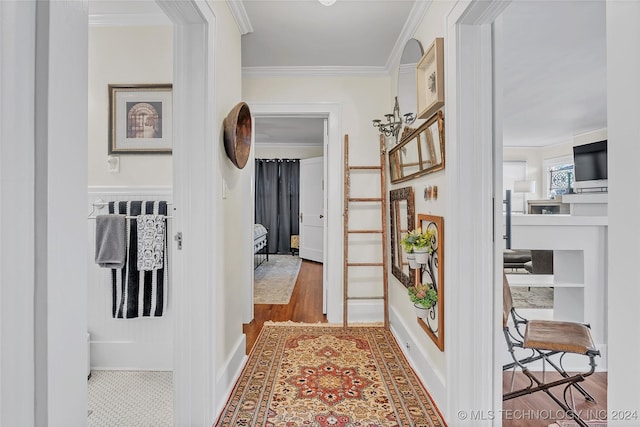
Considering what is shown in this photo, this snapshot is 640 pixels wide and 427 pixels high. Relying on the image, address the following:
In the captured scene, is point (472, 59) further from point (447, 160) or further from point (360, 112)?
point (360, 112)

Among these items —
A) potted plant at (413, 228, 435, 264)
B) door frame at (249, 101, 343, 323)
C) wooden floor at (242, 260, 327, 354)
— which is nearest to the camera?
potted plant at (413, 228, 435, 264)

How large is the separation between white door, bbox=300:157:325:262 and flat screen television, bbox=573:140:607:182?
13.4 ft

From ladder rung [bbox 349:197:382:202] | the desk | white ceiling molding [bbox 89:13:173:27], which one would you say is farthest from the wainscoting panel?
the desk

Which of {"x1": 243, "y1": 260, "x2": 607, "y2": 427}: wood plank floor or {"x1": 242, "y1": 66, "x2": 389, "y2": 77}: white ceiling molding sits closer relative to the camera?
{"x1": 243, "y1": 260, "x2": 607, "y2": 427}: wood plank floor

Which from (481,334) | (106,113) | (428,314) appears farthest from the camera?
(106,113)

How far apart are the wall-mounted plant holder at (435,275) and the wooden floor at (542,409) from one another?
20.7 inches

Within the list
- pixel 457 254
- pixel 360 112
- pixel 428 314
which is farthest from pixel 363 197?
pixel 457 254

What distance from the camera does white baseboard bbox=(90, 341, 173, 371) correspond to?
2338 mm

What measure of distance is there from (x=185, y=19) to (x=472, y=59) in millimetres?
1391

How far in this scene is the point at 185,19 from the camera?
5.46 feet

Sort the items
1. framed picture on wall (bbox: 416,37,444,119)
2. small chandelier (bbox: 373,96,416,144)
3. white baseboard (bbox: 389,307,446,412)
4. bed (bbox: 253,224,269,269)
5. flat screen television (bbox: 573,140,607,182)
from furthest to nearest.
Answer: bed (bbox: 253,224,269,269)
flat screen television (bbox: 573,140,607,182)
small chandelier (bbox: 373,96,416,144)
white baseboard (bbox: 389,307,446,412)
framed picture on wall (bbox: 416,37,444,119)

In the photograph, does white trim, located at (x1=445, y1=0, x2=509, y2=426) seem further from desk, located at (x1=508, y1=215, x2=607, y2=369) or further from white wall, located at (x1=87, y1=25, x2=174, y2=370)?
white wall, located at (x1=87, y1=25, x2=174, y2=370)

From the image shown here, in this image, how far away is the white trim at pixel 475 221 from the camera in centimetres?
163

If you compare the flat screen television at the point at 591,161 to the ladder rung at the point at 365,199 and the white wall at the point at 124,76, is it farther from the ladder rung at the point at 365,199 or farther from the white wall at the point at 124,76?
the white wall at the point at 124,76
